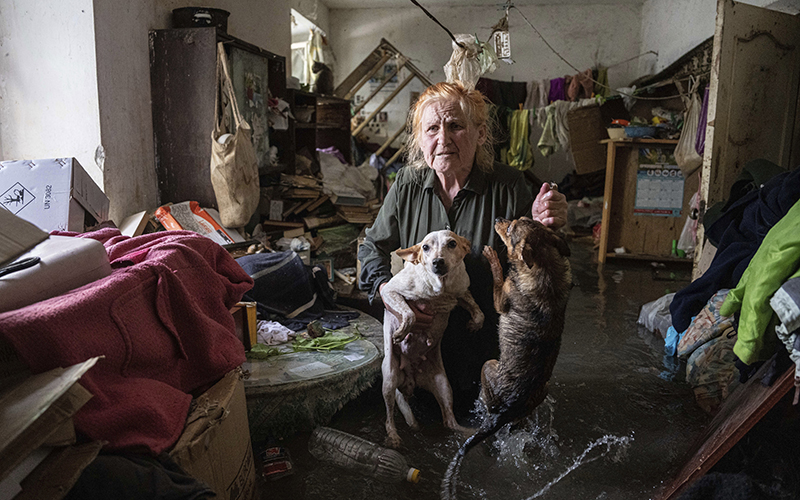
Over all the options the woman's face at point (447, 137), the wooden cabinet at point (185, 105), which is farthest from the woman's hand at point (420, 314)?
the wooden cabinet at point (185, 105)

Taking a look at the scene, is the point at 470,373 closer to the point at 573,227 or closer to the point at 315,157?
the point at 315,157

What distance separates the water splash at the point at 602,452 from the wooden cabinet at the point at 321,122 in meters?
5.20

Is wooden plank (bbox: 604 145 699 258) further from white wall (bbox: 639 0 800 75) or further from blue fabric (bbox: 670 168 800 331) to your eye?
blue fabric (bbox: 670 168 800 331)

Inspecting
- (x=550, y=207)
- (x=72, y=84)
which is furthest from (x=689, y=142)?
(x=72, y=84)

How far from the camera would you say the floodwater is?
7.73 ft

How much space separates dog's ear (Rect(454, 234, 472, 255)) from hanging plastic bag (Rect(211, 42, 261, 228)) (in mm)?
2469

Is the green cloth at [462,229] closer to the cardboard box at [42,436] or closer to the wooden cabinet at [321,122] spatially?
the cardboard box at [42,436]

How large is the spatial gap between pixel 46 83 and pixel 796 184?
461 centimetres

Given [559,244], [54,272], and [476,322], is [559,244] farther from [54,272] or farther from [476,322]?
[54,272]

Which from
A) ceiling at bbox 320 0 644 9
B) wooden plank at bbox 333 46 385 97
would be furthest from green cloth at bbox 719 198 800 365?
ceiling at bbox 320 0 644 9

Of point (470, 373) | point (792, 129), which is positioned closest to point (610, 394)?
point (470, 373)

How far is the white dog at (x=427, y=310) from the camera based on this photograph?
7.45 ft

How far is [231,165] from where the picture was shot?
408 centimetres

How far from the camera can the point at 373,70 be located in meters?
9.16
